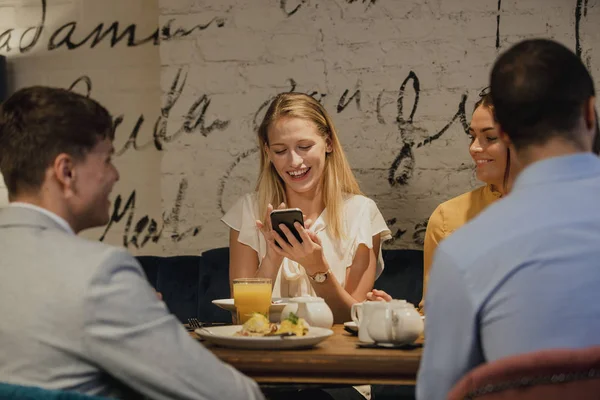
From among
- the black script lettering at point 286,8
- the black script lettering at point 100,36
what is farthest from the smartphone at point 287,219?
the black script lettering at point 100,36

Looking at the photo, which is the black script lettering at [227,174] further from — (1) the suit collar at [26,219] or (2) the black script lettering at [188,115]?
(1) the suit collar at [26,219]

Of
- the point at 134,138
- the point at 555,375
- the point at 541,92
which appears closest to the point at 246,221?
the point at 134,138

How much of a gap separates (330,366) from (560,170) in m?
0.66

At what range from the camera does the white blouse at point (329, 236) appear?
2.95m

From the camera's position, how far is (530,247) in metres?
1.25

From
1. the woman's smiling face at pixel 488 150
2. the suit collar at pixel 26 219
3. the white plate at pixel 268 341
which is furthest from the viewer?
the woman's smiling face at pixel 488 150

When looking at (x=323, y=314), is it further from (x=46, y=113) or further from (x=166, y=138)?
(x=166, y=138)

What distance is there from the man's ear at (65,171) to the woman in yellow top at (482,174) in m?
1.61

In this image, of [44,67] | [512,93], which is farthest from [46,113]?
[44,67]

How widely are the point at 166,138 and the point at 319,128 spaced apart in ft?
2.99

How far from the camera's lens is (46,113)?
1.54 m

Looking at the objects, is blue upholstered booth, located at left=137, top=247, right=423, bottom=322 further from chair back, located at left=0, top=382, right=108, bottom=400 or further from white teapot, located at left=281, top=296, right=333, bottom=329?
chair back, located at left=0, top=382, right=108, bottom=400

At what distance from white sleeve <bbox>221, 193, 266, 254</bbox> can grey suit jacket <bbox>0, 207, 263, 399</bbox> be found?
5.40 feet

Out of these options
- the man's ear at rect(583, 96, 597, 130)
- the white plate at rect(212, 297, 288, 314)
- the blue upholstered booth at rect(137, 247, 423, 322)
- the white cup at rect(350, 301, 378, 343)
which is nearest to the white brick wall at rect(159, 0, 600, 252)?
the blue upholstered booth at rect(137, 247, 423, 322)
